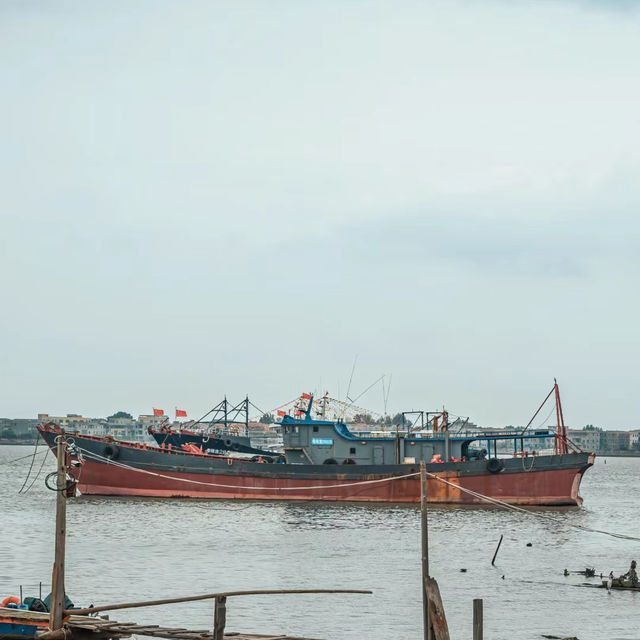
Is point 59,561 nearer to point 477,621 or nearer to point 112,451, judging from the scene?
point 477,621

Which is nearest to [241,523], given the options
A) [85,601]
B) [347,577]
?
[347,577]

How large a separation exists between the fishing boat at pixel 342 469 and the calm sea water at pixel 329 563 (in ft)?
3.64

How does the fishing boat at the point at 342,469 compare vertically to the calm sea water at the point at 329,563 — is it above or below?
above

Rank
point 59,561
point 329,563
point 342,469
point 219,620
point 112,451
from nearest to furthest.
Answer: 1. point 219,620
2. point 59,561
3. point 329,563
4. point 342,469
5. point 112,451

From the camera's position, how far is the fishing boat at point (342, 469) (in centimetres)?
6050

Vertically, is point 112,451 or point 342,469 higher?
point 112,451

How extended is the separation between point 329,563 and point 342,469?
73.7 ft

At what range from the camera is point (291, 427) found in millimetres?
64250

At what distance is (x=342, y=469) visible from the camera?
6147 centimetres

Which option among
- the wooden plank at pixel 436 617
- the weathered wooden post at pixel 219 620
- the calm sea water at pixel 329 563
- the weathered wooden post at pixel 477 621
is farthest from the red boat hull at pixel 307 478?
the weathered wooden post at pixel 219 620

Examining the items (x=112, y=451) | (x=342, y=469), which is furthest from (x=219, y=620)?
(x=112, y=451)

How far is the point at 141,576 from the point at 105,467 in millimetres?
30882

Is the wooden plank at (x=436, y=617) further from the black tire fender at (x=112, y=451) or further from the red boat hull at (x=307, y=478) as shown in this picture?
the black tire fender at (x=112, y=451)

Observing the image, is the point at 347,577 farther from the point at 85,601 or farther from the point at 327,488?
the point at 327,488
